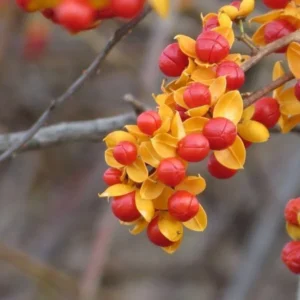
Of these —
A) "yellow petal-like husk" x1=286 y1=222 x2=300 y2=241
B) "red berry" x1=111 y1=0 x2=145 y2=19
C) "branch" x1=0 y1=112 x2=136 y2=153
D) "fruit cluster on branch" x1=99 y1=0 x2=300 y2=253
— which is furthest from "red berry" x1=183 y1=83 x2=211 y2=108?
"branch" x1=0 y1=112 x2=136 y2=153

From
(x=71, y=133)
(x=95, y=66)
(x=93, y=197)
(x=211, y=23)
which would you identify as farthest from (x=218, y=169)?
(x=93, y=197)

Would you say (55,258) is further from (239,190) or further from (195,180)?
(195,180)

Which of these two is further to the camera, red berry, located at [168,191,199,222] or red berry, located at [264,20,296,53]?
red berry, located at [264,20,296,53]

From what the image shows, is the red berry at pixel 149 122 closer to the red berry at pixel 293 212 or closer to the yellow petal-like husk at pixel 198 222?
the yellow petal-like husk at pixel 198 222

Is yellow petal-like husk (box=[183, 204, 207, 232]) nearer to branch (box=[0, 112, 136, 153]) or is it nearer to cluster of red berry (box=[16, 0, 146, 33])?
cluster of red berry (box=[16, 0, 146, 33])

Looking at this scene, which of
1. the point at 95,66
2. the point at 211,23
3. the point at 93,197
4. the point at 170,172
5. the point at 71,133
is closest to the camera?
the point at 170,172

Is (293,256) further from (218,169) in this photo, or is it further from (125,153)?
(125,153)
